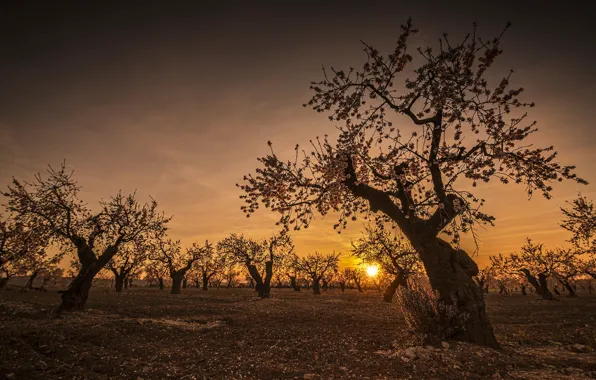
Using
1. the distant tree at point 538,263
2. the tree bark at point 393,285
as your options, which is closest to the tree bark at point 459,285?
the tree bark at point 393,285

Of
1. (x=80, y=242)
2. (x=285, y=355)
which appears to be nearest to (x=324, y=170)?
(x=285, y=355)

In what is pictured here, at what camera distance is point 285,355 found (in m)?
8.52

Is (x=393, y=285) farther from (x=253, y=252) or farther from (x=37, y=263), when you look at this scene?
(x=37, y=263)

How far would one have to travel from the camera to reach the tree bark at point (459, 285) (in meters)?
9.04

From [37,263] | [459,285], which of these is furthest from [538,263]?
[37,263]

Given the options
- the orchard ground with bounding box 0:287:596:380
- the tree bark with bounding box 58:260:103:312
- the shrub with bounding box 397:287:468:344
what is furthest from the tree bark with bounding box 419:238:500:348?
the tree bark with bounding box 58:260:103:312

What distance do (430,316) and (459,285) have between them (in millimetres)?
1578

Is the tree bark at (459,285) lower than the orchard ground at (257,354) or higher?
higher

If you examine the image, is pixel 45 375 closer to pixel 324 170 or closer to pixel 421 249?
pixel 324 170

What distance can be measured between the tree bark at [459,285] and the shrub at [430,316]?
213 millimetres

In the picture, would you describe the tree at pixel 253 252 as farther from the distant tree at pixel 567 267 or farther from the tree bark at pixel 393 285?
the distant tree at pixel 567 267

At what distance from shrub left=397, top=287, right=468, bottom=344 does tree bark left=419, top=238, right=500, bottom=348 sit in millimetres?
213

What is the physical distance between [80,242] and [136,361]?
466 inches

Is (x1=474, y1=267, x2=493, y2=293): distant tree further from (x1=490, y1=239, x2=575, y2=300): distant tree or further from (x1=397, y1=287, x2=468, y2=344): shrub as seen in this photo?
(x1=397, y1=287, x2=468, y2=344): shrub
